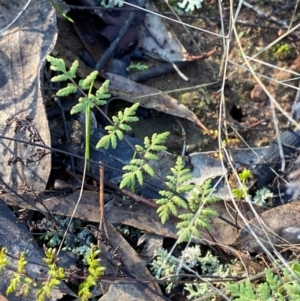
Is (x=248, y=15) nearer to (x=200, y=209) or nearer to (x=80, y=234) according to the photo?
(x=200, y=209)

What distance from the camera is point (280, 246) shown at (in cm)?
264

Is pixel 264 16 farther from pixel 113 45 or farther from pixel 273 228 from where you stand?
pixel 273 228

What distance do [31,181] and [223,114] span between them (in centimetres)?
100

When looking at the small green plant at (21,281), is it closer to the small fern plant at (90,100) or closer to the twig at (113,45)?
the small fern plant at (90,100)

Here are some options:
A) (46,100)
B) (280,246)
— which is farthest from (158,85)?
(280,246)

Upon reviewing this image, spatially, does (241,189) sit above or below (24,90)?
below

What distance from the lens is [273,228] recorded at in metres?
2.71

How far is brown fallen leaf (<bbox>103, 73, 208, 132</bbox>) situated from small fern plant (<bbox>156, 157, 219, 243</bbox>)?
515mm

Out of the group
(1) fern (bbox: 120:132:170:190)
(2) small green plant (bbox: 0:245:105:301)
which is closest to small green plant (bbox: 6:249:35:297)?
(2) small green plant (bbox: 0:245:105:301)

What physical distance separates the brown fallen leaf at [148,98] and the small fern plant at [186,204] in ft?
1.69

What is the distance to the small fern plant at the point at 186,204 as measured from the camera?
2438 millimetres

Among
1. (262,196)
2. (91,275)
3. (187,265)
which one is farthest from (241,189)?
(91,275)

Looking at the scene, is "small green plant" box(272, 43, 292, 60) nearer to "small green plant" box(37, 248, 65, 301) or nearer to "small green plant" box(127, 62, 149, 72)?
"small green plant" box(127, 62, 149, 72)

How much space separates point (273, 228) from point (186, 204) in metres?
0.48
